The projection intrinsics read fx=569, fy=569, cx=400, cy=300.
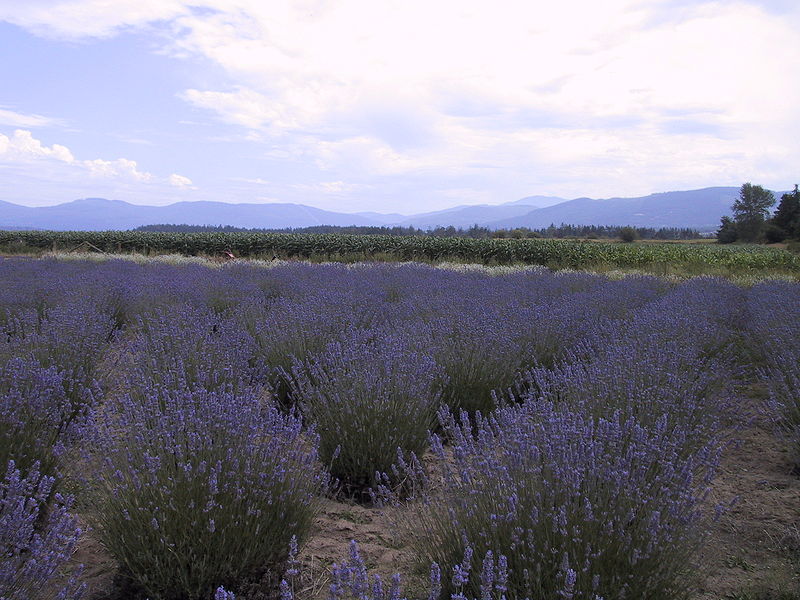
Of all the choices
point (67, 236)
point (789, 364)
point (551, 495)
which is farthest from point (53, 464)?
point (67, 236)

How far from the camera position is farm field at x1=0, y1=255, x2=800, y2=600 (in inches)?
70.7

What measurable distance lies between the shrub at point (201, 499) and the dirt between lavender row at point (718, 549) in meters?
0.19

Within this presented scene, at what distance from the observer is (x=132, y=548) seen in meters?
2.02

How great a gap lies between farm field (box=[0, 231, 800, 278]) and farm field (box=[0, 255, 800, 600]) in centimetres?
1084

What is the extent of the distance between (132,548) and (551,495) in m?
1.48

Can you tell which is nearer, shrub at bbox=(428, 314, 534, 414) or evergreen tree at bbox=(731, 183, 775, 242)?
shrub at bbox=(428, 314, 534, 414)

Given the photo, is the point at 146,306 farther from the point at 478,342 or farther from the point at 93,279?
the point at 478,342

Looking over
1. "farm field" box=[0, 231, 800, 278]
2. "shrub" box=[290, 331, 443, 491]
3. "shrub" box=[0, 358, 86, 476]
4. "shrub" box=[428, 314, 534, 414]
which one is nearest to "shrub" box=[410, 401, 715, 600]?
"shrub" box=[290, 331, 443, 491]

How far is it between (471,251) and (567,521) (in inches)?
785

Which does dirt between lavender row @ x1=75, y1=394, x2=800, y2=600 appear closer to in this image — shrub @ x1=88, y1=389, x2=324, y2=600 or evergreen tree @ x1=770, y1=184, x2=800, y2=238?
shrub @ x1=88, y1=389, x2=324, y2=600

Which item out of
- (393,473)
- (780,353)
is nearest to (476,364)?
(393,473)

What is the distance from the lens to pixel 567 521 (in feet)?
5.91

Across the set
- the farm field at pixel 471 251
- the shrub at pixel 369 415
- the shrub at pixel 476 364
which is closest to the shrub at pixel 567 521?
the shrub at pixel 369 415

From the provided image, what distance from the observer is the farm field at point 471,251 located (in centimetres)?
1623
